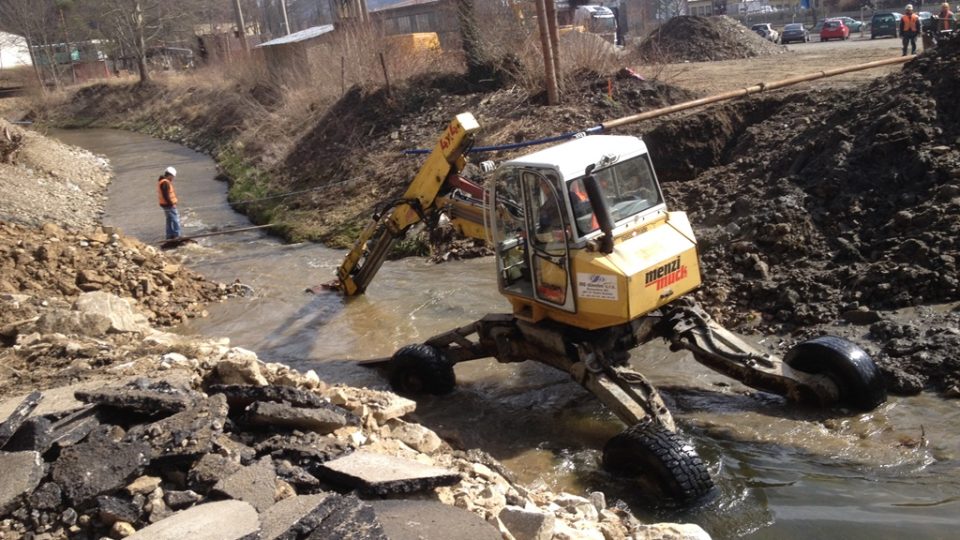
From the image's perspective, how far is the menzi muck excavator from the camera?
7.34 m

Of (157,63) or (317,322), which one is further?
(157,63)

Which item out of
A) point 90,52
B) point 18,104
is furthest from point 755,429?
point 90,52

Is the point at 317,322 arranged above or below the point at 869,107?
below

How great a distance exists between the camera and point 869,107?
12758mm

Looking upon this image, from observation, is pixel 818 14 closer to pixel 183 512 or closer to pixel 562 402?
pixel 562 402

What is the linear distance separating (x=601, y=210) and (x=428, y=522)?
302 centimetres

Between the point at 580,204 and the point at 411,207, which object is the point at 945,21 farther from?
the point at 580,204

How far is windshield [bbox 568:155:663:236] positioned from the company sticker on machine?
0.41 m

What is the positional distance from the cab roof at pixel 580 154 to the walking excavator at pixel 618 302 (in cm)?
2

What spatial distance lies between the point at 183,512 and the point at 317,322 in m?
7.44

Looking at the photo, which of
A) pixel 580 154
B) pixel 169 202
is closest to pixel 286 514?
pixel 580 154

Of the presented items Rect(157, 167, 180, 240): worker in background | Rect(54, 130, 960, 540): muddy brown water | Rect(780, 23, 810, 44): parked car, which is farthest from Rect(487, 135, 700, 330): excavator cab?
Rect(780, 23, 810, 44): parked car

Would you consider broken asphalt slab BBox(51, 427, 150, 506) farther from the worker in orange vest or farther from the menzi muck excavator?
the worker in orange vest

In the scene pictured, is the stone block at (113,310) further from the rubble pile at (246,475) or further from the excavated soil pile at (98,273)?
the rubble pile at (246,475)
